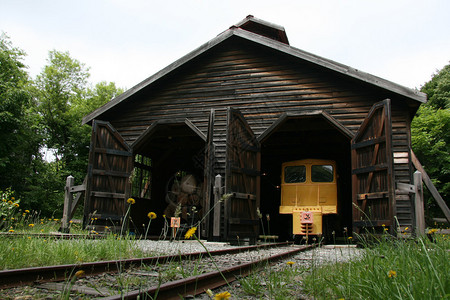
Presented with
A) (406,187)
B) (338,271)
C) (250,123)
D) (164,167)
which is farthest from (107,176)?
(338,271)

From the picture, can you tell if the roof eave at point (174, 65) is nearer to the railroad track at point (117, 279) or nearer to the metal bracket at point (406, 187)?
the metal bracket at point (406, 187)

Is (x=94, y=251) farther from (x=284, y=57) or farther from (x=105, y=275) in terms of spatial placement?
(x=284, y=57)

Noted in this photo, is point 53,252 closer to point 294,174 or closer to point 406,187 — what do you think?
point 406,187

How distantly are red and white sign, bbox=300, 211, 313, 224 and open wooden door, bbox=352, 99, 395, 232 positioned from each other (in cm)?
134

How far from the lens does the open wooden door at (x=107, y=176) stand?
463 inches

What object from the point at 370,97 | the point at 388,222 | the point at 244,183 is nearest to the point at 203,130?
the point at 244,183

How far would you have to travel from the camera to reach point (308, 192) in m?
12.1

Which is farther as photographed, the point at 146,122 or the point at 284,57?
the point at 146,122

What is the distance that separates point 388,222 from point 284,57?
597cm

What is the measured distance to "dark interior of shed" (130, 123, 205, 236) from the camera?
16.4 meters

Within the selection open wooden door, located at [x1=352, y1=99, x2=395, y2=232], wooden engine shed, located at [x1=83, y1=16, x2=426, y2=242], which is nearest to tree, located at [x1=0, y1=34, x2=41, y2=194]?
wooden engine shed, located at [x1=83, y1=16, x2=426, y2=242]

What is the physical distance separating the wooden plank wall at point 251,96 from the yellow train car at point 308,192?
1.93 meters

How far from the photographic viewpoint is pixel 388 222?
890cm

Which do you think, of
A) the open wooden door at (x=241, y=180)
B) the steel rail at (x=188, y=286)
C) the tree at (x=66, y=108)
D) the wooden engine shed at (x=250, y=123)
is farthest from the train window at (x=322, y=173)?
the tree at (x=66, y=108)
